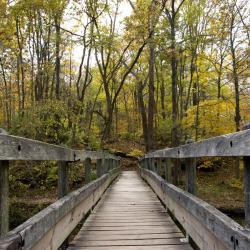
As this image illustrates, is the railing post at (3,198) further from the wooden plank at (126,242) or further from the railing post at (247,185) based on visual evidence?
the wooden plank at (126,242)

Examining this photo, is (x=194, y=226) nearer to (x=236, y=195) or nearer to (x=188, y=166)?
(x=188, y=166)

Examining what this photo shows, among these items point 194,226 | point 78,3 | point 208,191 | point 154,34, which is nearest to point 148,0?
point 154,34

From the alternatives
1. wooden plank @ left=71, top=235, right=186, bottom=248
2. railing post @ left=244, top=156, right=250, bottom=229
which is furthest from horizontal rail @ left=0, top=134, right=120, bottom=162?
railing post @ left=244, top=156, right=250, bottom=229

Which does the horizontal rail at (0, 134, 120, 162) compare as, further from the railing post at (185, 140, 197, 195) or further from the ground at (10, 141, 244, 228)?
the ground at (10, 141, 244, 228)

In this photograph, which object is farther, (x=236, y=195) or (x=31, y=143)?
(x=236, y=195)

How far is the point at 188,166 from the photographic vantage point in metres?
4.00

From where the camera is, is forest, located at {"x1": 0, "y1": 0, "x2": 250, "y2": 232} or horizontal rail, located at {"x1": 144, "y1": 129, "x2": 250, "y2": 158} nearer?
horizontal rail, located at {"x1": 144, "y1": 129, "x2": 250, "y2": 158}

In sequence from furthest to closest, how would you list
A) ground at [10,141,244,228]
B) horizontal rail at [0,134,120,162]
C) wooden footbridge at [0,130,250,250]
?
ground at [10,141,244,228], wooden footbridge at [0,130,250,250], horizontal rail at [0,134,120,162]

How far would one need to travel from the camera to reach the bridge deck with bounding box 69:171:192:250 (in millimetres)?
4117

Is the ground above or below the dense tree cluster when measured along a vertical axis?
below

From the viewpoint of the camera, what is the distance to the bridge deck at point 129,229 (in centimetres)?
412

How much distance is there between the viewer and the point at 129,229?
4.92 meters

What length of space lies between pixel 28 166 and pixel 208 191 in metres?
7.97

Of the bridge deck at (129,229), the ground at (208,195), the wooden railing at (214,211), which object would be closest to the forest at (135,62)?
the ground at (208,195)
